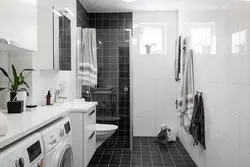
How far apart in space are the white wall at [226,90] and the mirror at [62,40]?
5.57 feet

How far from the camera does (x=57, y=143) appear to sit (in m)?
1.78

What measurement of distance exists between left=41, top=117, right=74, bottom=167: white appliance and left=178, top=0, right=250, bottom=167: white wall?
136 cm

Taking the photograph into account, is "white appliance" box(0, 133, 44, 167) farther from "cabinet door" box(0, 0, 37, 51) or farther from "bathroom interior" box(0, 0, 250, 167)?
"cabinet door" box(0, 0, 37, 51)

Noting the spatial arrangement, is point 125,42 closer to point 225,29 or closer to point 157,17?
point 157,17

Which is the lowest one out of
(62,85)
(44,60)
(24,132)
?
(24,132)

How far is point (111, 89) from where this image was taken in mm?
3990

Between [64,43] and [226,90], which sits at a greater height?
[64,43]

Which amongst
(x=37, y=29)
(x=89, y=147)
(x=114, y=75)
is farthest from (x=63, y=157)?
(x=114, y=75)

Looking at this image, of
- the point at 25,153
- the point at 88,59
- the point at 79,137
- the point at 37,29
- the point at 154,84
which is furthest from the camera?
the point at 154,84

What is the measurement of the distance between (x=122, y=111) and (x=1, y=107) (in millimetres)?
2138

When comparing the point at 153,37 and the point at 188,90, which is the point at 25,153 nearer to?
the point at 188,90

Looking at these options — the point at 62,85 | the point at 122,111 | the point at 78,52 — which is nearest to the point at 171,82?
the point at 122,111

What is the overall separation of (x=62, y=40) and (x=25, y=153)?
1.95 metres

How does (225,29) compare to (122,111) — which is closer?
(225,29)
